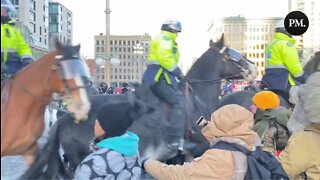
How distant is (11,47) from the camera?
11.5 ft

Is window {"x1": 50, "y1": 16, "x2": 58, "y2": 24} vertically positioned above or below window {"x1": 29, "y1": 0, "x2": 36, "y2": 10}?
below

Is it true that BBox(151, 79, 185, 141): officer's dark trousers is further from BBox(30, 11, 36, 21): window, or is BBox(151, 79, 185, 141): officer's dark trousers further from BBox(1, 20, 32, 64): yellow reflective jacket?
BBox(1, 20, 32, 64): yellow reflective jacket

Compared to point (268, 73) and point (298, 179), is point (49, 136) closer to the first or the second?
point (298, 179)

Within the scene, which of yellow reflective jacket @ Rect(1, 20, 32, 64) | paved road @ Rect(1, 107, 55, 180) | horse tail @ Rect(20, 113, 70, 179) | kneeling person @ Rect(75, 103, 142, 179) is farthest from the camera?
paved road @ Rect(1, 107, 55, 180)

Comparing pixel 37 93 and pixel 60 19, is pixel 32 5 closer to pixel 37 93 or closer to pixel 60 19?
pixel 60 19

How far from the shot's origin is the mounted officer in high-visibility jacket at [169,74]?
5.78 m

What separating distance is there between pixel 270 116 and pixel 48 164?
171 centimetres

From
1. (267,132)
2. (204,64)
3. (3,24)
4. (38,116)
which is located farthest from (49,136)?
(204,64)

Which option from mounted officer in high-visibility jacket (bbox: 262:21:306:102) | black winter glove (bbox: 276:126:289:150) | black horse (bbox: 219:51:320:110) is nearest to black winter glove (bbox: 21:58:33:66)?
black winter glove (bbox: 276:126:289:150)

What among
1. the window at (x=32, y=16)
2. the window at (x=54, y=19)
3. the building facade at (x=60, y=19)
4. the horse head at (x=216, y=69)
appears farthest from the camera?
the horse head at (x=216, y=69)

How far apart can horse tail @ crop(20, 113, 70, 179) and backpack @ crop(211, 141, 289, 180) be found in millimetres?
1407

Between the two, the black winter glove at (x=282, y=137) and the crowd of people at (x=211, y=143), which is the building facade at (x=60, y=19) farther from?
the black winter glove at (x=282, y=137)

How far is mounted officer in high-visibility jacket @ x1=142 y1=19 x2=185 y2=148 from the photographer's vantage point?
578 cm

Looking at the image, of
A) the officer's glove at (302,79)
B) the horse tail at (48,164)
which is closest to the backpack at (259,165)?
the horse tail at (48,164)
